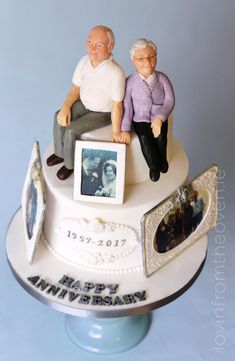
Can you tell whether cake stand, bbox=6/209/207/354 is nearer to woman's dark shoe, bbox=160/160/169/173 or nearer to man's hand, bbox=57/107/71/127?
woman's dark shoe, bbox=160/160/169/173

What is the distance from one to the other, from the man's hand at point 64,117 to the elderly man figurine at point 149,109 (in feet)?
0.52

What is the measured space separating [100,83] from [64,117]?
0.15 metres

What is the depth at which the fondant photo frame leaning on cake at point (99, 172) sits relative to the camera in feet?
7.04

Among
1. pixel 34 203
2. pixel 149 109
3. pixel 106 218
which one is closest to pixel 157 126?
pixel 149 109

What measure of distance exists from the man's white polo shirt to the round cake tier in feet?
0.81

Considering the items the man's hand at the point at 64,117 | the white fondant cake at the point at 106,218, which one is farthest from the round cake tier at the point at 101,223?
the man's hand at the point at 64,117

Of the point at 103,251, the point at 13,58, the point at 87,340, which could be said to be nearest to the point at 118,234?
the point at 103,251

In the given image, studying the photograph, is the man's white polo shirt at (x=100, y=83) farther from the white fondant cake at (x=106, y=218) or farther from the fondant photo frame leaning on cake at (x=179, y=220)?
the fondant photo frame leaning on cake at (x=179, y=220)

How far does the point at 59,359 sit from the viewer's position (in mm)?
2568

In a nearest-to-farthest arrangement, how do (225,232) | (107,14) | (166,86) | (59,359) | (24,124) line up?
(166,86) < (59,359) < (225,232) < (24,124) < (107,14)

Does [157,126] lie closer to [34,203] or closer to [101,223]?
[101,223]

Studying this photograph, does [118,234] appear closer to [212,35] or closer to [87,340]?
[87,340]

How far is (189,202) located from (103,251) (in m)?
0.30

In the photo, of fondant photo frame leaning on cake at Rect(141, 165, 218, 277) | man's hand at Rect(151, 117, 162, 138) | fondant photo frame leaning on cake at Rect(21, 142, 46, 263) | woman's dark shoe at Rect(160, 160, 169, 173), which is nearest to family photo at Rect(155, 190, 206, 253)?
fondant photo frame leaning on cake at Rect(141, 165, 218, 277)
